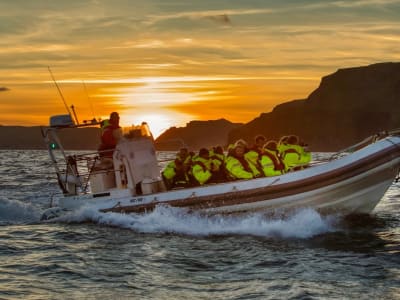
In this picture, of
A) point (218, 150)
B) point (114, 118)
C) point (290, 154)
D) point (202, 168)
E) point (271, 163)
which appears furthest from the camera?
point (114, 118)

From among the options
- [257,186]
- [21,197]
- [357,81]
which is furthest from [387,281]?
[357,81]

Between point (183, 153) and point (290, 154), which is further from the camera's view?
point (183, 153)

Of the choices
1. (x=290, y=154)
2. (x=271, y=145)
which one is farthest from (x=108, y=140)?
(x=290, y=154)

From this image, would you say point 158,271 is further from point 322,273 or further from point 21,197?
point 21,197

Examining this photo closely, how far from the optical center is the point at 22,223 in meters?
16.4

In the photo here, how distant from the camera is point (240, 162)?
46.3 ft

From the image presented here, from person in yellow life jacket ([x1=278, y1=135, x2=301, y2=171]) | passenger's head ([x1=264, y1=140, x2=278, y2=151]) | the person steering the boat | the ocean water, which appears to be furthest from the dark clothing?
person in yellow life jacket ([x1=278, y1=135, x2=301, y2=171])

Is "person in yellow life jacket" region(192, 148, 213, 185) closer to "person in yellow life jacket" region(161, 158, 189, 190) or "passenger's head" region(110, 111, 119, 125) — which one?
"person in yellow life jacket" region(161, 158, 189, 190)

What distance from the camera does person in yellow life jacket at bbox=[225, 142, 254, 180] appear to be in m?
14.1

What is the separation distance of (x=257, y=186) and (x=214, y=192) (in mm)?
1041

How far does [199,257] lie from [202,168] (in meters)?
3.86

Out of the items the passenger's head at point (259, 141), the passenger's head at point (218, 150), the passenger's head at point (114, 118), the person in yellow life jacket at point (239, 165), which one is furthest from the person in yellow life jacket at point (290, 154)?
the passenger's head at point (114, 118)

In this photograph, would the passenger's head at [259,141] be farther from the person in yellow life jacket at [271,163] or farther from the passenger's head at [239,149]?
the passenger's head at [239,149]

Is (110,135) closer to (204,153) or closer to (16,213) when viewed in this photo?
(204,153)
